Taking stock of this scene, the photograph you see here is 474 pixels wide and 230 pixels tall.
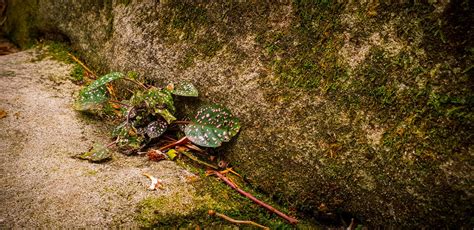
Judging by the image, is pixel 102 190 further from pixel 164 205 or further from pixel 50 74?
pixel 50 74

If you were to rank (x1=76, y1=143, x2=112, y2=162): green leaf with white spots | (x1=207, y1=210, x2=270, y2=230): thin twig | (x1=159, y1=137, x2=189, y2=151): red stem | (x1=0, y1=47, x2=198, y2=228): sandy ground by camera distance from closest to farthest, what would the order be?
(x1=0, y1=47, x2=198, y2=228): sandy ground → (x1=207, y1=210, x2=270, y2=230): thin twig → (x1=76, y1=143, x2=112, y2=162): green leaf with white spots → (x1=159, y1=137, x2=189, y2=151): red stem

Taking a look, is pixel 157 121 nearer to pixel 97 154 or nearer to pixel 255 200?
pixel 97 154

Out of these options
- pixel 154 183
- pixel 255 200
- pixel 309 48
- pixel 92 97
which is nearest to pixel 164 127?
pixel 154 183

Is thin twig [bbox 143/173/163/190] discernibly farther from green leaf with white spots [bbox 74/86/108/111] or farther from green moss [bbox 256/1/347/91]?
green moss [bbox 256/1/347/91]

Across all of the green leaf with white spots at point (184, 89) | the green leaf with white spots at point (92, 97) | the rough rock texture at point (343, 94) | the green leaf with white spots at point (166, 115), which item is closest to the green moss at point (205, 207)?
the rough rock texture at point (343, 94)

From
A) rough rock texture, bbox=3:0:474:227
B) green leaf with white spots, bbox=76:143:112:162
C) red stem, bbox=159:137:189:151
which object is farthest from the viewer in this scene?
red stem, bbox=159:137:189:151

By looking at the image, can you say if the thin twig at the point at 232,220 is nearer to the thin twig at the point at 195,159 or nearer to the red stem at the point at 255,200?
the red stem at the point at 255,200

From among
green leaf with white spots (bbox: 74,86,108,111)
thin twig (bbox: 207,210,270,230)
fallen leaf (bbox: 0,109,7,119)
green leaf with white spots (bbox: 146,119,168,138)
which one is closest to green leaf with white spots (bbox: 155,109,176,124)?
green leaf with white spots (bbox: 146,119,168,138)
